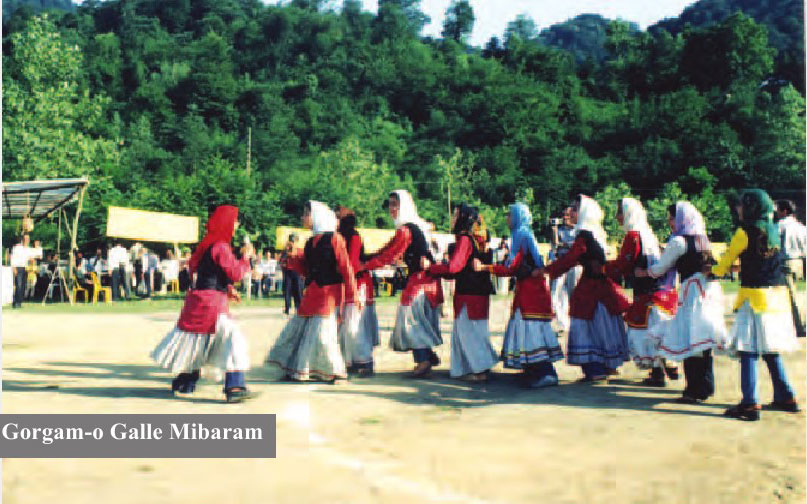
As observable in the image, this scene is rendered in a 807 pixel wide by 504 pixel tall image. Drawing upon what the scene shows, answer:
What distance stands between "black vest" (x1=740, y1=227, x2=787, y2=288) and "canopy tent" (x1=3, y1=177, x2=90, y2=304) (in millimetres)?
17529

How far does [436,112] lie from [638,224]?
84.9 meters

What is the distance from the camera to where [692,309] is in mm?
7520

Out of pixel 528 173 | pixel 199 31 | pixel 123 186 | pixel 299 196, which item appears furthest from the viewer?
pixel 199 31

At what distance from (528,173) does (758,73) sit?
2672 centimetres

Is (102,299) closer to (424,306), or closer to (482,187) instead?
(424,306)

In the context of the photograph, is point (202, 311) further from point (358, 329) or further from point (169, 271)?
point (169, 271)

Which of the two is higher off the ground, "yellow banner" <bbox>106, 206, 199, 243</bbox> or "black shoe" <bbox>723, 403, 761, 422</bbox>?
"yellow banner" <bbox>106, 206, 199, 243</bbox>

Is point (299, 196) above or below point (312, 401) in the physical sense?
above

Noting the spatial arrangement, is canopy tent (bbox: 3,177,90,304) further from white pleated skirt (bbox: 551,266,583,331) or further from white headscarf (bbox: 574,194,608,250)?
white headscarf (bbox: 574,194,608,250)

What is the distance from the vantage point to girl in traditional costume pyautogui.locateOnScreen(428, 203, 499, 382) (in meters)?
8.88

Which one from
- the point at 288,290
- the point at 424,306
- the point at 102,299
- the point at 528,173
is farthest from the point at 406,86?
the point at 424,306

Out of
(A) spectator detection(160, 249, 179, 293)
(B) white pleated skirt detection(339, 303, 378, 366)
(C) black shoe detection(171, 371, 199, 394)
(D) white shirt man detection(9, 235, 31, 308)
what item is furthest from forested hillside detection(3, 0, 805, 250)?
(C) black shoe detection(171, 371, 199, 394)

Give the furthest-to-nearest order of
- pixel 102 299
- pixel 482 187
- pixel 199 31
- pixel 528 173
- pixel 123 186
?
pixel 199 31
pixel 528 173
pixel 482 187
pixel 123 186
pixel 102 299

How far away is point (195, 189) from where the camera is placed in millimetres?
43219
